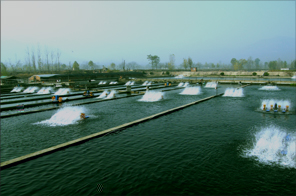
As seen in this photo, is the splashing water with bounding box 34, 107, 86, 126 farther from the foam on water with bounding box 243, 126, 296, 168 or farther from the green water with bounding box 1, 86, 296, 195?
the foam on water with bounding box 243, 126, 296, 168

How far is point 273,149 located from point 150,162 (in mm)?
8730

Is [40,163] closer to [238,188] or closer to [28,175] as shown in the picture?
[28,175]

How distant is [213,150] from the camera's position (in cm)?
1534

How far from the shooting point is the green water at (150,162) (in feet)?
35.6

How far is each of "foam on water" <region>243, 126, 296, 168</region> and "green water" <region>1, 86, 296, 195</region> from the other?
0.33 metres

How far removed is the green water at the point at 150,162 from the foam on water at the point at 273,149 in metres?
0.33

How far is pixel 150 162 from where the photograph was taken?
44.8ft

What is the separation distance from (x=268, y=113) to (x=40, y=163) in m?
26.4

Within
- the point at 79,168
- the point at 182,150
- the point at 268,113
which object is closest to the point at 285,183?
the point at 182,150

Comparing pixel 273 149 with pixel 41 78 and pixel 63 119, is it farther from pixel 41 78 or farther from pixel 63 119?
pixel 41 78

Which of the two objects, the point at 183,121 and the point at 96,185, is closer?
the point at 96,185

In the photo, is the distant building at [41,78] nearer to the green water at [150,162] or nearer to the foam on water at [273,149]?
the green water at [150,162]

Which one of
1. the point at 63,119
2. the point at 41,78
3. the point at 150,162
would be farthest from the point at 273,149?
the point at 41,78

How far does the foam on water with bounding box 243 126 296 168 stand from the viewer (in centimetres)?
1345
